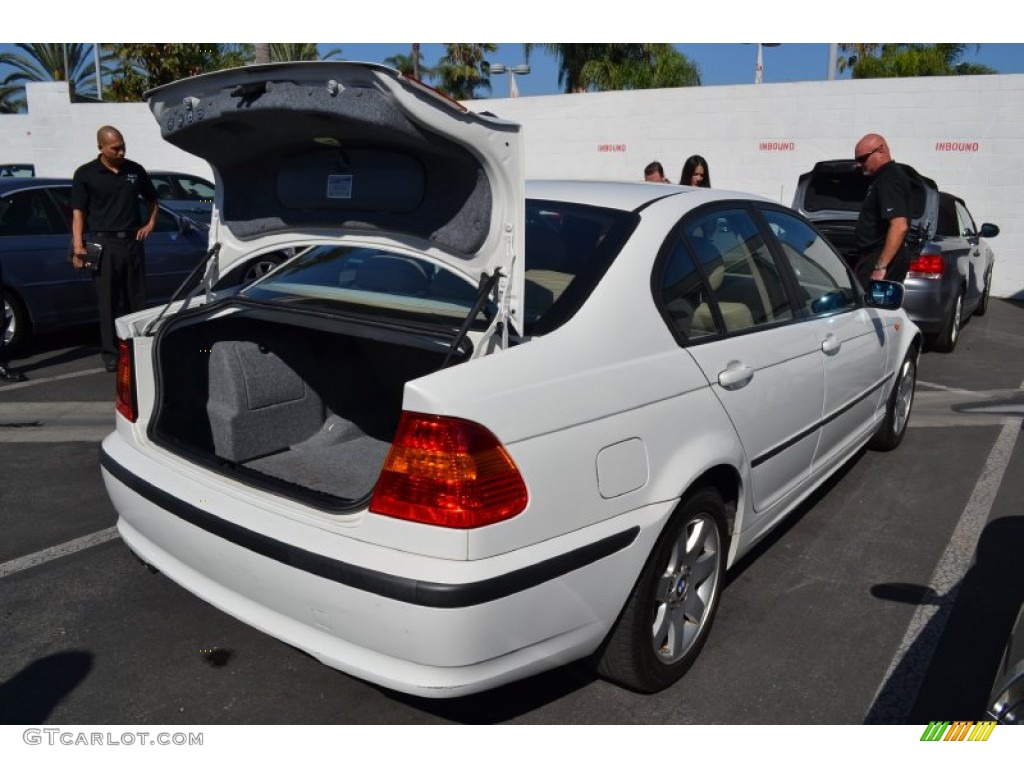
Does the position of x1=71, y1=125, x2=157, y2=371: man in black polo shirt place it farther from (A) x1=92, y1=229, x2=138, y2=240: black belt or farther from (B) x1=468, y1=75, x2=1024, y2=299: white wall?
(B) x1=468, y1=75, x2=1024, y2=299: white wall

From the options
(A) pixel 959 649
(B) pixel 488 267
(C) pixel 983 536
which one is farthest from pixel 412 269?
(C) pixel 983 536

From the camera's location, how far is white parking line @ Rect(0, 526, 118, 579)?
3.72 metres

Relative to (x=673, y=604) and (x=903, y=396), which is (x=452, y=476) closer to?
(x=673, y=604)

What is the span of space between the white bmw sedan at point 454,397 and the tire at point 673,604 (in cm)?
1

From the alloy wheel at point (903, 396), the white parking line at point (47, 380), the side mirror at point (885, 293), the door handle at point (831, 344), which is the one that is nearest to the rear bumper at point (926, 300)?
the alloy wheel at point (903, 396)

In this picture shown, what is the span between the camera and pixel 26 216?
299 inches

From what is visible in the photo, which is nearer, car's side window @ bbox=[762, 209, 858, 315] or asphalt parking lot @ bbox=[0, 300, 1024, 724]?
asphalt parking lot @ bbox=[0, 300, 1024, 724]

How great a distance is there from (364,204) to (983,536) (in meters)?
3.31

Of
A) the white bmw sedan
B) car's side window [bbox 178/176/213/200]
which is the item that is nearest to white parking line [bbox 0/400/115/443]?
the white bmw sedan

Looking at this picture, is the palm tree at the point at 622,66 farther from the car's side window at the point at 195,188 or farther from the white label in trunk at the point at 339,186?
the white label in trunk at the point at 339,186

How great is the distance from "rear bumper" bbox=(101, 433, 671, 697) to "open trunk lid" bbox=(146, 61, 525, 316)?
0.75m

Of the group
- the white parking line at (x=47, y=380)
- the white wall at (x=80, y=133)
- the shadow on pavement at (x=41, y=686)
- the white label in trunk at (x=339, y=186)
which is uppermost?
the white wall at (x=80, y=133)

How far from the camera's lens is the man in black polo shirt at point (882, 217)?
610cm

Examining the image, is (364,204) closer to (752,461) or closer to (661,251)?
(661,251)
